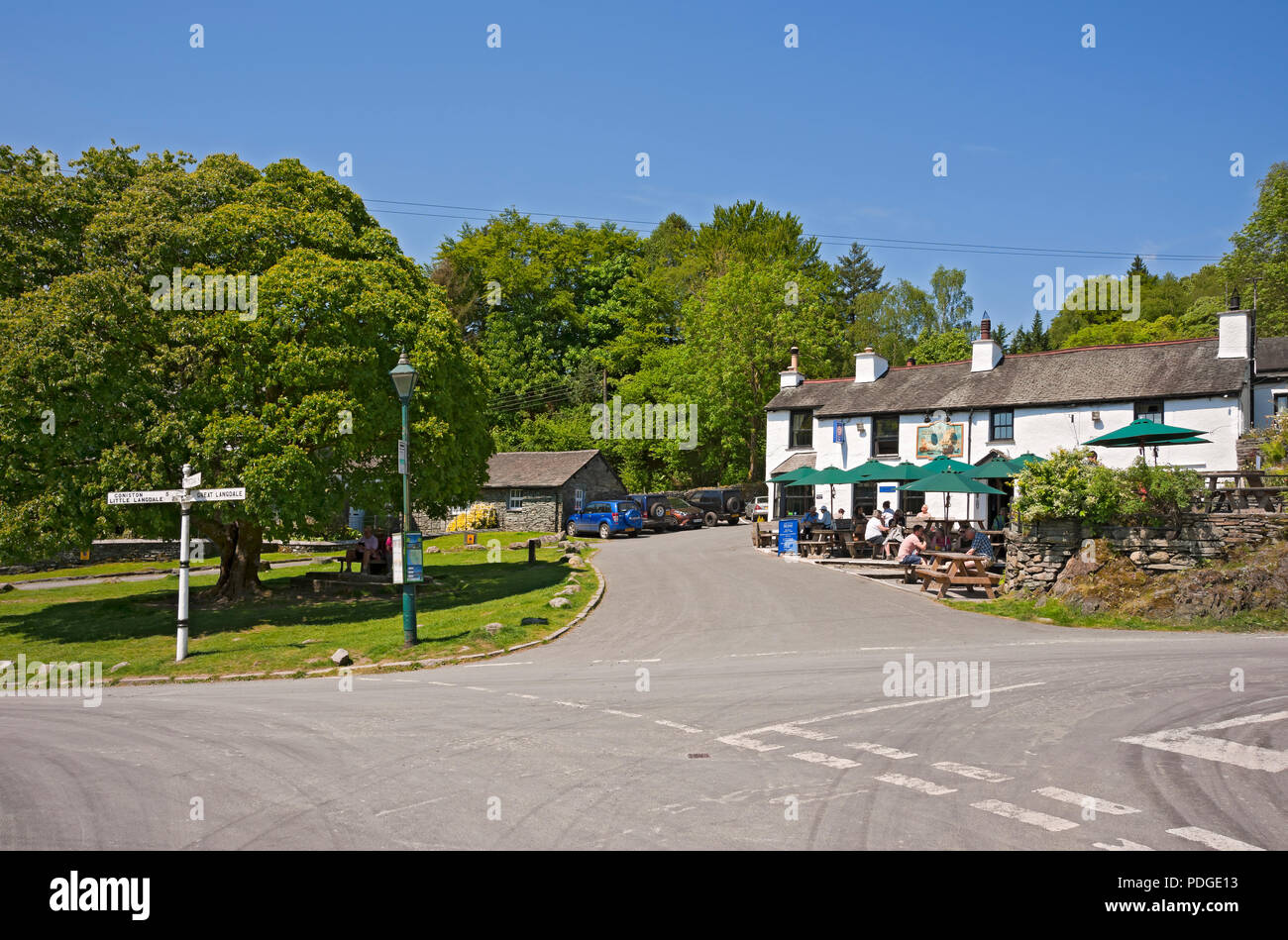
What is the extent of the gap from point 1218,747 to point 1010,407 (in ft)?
94.3

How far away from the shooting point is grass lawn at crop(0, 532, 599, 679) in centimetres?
1683

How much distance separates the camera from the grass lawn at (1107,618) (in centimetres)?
1614

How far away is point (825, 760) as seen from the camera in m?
7.70

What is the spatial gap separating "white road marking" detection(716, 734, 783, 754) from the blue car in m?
34.3

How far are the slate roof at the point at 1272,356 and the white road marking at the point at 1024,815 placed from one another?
4097 cm

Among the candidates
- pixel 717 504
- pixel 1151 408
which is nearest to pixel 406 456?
pixel 1151 408

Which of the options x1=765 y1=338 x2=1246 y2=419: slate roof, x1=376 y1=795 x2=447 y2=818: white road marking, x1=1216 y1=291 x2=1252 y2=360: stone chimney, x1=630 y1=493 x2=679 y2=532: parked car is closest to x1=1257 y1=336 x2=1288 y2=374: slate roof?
x1=765 y1=338 x2=1246 y2=419: slate roof

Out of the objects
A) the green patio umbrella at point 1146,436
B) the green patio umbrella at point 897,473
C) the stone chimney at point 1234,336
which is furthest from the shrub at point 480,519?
the stone chimney at point 1234,336

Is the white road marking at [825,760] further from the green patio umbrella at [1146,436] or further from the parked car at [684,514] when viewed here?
the parked car at [684,514]

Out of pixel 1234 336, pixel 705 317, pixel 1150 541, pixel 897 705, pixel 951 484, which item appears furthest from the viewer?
pixel 705 317

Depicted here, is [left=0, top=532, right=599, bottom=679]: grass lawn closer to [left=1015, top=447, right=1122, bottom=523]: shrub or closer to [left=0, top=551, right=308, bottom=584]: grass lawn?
[left=0, top=551, right=308, bottom=584]: grass lawn

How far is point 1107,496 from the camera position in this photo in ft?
60.1

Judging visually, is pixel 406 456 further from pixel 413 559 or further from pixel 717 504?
pixel 717 504
